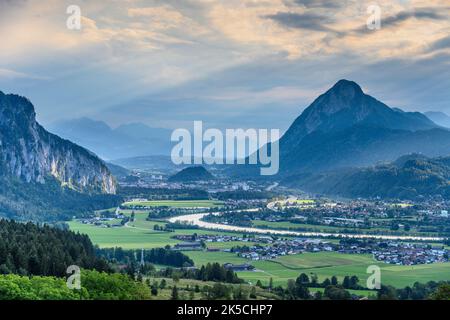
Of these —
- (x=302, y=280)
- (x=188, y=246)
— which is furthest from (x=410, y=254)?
(x=188, y=246)

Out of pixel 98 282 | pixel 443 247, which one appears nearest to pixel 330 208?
pixel 443 247

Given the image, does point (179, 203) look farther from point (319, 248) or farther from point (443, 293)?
point (443, 293)

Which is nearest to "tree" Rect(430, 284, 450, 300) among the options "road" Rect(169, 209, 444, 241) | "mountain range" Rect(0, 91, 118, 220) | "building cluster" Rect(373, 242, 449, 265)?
"building cluster" Rect(373, 242, 449, 265)

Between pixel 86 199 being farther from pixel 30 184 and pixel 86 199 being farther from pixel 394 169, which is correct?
pixel 394 169

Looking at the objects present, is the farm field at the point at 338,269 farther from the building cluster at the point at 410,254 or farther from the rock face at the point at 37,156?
the rock face at the point at 37,156

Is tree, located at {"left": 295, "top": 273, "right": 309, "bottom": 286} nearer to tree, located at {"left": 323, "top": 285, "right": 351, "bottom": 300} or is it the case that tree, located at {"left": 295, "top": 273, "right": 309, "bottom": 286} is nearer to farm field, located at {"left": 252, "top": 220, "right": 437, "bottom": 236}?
tree, located at {"left": 323, "top": 285, "right": 351, "bottom": 300}

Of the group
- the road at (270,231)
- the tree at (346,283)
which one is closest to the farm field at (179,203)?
the road at (270,231)
